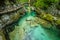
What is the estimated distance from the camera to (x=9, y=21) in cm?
2356

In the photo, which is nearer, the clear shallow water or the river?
the river

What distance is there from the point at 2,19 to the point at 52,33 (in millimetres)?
7993

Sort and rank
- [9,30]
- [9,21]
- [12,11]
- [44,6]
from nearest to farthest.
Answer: [9,30]
[9,21]
[12,11]
[44,6]

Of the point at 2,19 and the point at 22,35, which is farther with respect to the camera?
the point at 2,19

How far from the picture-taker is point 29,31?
21875 millimetres

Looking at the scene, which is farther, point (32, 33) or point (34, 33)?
point (34, 33)

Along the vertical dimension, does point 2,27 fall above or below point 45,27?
above

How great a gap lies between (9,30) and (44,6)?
15.9 metres

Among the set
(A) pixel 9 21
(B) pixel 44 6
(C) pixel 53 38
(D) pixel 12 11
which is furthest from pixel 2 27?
(B) pixel 44 6

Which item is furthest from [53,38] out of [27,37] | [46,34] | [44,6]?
[44,6]

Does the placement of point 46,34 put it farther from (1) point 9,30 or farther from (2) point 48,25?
(1) point 9,30

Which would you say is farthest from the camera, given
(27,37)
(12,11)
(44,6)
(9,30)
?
(44,6)

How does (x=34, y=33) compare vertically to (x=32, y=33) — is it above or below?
below

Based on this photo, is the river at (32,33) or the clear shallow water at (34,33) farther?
the clear shallow water at (34,33)
